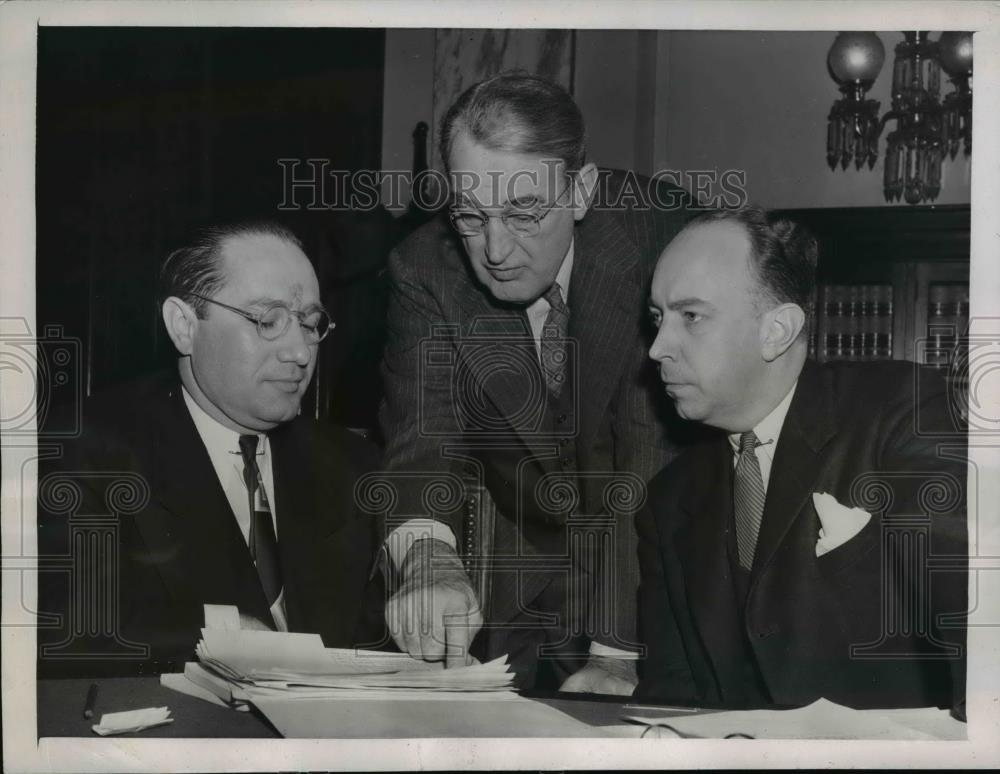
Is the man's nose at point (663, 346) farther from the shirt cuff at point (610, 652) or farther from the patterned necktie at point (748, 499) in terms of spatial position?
the shirt cuff at point (610, 652)

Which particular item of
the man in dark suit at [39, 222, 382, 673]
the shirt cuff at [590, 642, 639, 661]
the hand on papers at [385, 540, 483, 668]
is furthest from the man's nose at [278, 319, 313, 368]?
the shirt cuff at [590, 642, 639, 661]

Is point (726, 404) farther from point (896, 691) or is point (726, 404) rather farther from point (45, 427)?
point (45, 427)

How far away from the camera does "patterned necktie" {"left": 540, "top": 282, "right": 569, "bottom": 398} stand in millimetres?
1896

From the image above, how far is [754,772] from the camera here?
74.6 inches

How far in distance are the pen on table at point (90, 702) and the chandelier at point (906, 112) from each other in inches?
69.7

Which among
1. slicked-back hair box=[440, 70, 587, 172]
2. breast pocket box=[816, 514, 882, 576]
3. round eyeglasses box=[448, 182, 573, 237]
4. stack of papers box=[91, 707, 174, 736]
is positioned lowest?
stack of papers box=[91, 707, 174, 736]

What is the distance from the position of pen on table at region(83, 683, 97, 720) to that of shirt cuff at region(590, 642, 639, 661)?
991mm

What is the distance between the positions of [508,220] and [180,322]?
67 centimetres

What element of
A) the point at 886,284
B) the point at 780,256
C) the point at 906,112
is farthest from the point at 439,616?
the point at 906,112

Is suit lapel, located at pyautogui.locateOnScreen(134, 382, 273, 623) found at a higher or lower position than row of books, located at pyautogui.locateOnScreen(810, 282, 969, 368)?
lower

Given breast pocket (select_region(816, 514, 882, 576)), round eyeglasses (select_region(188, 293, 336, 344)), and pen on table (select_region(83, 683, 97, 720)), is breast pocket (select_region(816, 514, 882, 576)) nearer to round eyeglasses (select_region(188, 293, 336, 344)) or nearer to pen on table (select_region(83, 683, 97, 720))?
round eyeglasses (select_region(188, 293, 336, 344))

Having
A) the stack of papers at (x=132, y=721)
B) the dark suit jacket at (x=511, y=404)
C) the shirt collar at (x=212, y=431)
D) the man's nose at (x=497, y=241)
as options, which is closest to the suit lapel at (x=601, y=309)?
the dark suit jacket at (x=511, y=404)

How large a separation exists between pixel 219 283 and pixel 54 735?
3.11ft

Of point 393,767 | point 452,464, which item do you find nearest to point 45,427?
point 452,464
